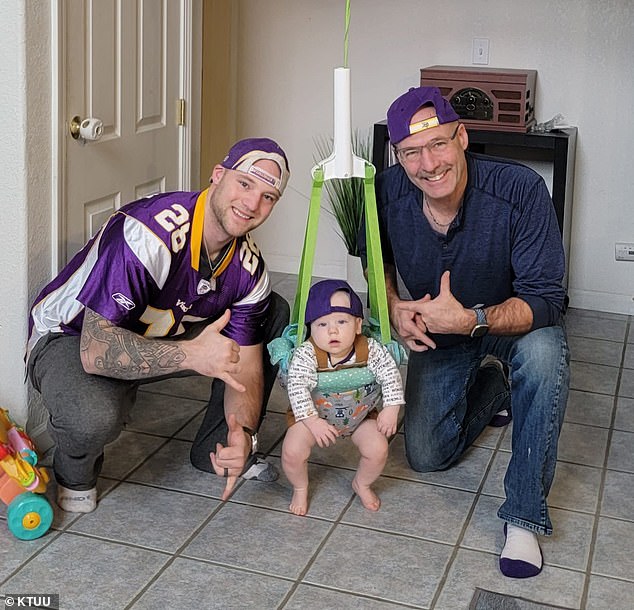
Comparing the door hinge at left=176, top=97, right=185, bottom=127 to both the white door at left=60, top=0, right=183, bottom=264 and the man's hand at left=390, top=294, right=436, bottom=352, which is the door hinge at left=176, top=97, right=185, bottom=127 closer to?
the white door at left=60, top=0, right=183, bottom=264

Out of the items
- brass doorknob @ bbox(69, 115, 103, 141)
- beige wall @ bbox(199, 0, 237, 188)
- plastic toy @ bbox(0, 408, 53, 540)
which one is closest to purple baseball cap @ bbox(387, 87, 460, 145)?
brass doorknob @ bbox(69, 115, 103, 141)

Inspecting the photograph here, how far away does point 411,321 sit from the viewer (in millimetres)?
2639

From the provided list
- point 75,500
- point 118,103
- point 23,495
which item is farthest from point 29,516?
point 118,103

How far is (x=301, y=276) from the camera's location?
2512 mm

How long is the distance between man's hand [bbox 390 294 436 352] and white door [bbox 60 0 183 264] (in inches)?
36.9

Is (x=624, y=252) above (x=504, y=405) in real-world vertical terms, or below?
above

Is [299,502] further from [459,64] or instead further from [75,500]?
[459,64]

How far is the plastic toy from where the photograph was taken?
2426 millimetres

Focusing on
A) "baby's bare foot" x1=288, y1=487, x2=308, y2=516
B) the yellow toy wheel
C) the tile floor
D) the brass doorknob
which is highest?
the brass doorknob

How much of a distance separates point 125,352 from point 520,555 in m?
1.03

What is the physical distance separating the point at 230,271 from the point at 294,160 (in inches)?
91.2

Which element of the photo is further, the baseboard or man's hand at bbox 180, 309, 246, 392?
the baseboard

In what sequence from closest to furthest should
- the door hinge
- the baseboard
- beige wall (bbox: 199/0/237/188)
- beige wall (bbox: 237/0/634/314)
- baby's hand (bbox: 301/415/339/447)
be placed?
A: 1. baby's hand (bbox: 301/415/339/447)
2. the door hinge
3. beige wall (bbox: 237/0/634/314)
4. the baseboard
5. beige wall (bbox: 199/0/237/188)

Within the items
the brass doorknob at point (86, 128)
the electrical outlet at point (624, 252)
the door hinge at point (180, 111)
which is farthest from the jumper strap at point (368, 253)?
the electrical outlet at point (624, 252)
